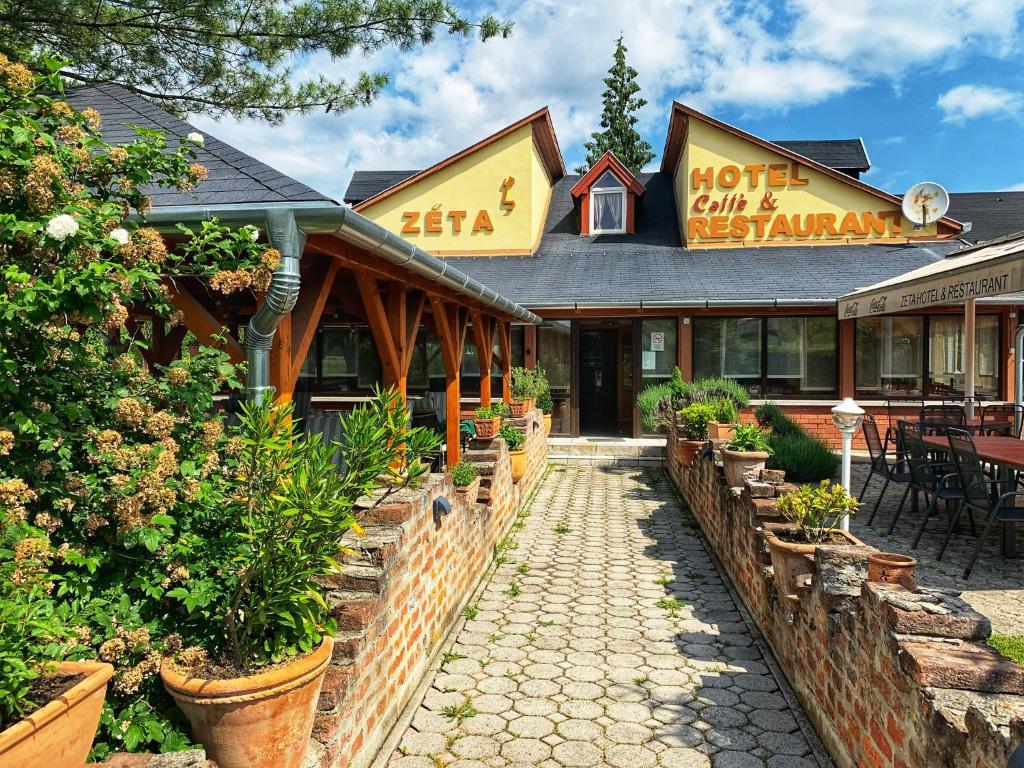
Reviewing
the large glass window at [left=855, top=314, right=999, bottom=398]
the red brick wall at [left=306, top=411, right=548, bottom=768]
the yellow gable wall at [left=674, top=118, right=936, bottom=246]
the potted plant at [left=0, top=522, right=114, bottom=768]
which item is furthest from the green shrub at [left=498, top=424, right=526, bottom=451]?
the yellow gable wall at [left=674, top=118, right=936, bottom=246]

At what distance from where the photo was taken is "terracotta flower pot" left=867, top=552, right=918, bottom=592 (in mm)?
2869

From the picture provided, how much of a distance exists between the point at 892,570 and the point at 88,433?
3.20m

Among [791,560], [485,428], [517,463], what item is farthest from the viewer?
[517,463]

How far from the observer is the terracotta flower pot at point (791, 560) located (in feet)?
12.6

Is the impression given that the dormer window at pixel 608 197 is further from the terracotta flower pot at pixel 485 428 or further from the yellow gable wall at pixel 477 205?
the terracotta flower pot at pixel 485 428

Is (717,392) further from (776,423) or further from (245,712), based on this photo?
(245,712)

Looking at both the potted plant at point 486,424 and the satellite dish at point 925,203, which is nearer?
the potted plant at point 486,424

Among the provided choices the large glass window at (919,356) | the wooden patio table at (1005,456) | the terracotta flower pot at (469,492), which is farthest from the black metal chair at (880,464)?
the large glass window at (919,356)

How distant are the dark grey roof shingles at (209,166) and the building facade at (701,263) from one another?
8.96 meters

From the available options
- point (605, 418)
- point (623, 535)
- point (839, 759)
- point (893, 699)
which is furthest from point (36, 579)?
point (605, 418)

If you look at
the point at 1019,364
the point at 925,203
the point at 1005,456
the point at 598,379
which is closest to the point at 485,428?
the point at 1005,456

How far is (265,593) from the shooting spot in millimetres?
2393

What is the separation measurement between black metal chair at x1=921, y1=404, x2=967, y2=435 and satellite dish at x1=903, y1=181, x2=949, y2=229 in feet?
25.2

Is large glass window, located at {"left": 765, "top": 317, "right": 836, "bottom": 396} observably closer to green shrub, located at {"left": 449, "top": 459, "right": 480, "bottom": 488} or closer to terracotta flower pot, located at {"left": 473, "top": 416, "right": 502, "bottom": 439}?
terracotta flower pot, located at {"left": 473, "top": 416, "right": 502, "bottom": 439}
